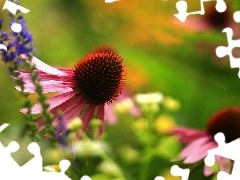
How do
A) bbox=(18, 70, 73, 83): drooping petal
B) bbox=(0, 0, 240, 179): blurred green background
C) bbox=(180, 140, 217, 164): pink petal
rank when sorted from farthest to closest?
bbox=(0, 0, 240, 179): blurred green background → bbox=(180, 140, 217, 164): pink petal → bbox=(18, 70, 73, 83): drooping petal

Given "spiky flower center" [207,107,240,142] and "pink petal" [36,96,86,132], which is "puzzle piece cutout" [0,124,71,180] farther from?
"spiky flower center" [207,107,240,142]

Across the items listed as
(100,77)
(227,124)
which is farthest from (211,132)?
(100,77)

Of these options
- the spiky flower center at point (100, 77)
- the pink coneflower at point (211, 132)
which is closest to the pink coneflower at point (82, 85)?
the spiky flower center at point (100, 77)

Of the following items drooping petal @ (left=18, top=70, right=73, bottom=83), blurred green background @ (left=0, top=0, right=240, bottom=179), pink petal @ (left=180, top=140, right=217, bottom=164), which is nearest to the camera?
drooping petal @ (left=18, top=70, right=73, bottom=83)

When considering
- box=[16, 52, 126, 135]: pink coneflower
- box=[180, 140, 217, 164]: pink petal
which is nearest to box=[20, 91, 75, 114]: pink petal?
box=[16, 52, 126, 135]: pink coneflower

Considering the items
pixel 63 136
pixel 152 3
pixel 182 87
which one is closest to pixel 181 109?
pixel 182 87

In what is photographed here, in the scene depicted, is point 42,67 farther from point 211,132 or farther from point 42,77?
point 211,132

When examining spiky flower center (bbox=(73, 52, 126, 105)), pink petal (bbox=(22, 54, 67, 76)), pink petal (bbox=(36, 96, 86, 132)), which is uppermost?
pink petal (bbox=(22, 54, 67, 76))

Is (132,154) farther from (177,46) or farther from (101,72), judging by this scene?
(177,46)
